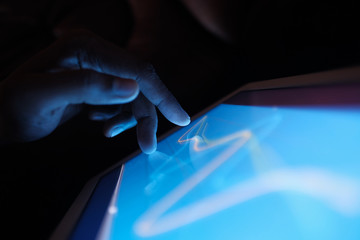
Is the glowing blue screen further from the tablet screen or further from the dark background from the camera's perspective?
the dark background

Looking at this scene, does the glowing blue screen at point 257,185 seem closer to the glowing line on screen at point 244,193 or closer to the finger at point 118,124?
the glowing line on screen at point 244,193

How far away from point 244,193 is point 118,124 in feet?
1.44

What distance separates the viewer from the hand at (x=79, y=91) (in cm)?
44

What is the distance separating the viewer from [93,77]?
17.1 inches

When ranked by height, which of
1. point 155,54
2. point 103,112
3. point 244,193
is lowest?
point 244,193

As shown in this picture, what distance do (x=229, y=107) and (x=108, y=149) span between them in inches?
15.9

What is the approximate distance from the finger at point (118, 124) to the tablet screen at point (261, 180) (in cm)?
18

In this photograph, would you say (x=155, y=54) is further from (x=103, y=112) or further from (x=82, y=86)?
(x=82, y=86)

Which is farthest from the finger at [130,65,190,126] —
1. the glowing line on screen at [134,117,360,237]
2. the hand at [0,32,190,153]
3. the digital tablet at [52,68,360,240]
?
the glowing line on screen at [134,117,360,237]

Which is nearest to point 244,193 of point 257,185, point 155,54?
point 257,185

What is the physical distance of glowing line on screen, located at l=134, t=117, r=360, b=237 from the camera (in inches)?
10.6

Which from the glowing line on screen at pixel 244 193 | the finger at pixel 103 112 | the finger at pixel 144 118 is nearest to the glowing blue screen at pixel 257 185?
the glowing line on screen at pixel 244 193

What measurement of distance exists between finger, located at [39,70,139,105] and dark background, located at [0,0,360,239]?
0.95 ft

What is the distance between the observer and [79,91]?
0.44 metres
